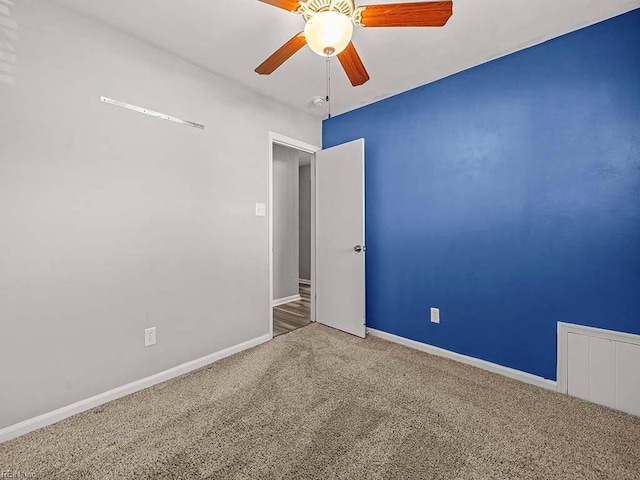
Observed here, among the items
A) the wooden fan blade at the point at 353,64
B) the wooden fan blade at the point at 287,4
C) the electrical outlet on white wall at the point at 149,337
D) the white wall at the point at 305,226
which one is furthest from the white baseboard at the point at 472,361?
the white wall at the point at 305,226

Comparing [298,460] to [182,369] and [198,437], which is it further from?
[182,369]

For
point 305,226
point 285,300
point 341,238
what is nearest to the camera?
point 341,238

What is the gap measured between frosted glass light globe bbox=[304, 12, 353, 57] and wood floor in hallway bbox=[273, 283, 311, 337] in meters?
2.68

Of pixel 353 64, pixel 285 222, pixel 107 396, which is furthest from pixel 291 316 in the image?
pixel 353 64

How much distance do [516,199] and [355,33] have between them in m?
1.70

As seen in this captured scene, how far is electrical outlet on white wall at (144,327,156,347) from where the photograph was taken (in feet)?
6.82

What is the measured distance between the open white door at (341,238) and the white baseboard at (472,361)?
0.30m

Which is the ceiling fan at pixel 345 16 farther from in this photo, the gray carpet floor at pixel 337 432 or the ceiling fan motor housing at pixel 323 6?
the gray carpet floor at pixel 337 432

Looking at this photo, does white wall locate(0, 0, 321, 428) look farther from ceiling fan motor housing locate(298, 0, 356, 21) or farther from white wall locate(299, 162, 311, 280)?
white wall locate(299, 162, 311, 280)

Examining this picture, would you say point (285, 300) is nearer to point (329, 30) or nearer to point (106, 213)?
point (106, 213)

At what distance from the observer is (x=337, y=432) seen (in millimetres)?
1596

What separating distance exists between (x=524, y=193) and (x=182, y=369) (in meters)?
2.99

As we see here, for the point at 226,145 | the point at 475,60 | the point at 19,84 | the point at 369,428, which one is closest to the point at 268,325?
the point at 369,428

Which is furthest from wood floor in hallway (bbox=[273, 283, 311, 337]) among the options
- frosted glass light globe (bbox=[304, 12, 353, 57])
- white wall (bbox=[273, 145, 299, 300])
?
frosted glass light globe (bbox=[304, 12, 353, 57])
